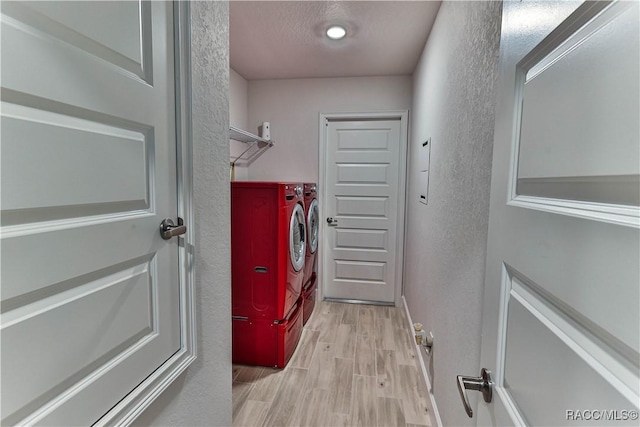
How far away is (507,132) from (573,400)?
49 centimetres

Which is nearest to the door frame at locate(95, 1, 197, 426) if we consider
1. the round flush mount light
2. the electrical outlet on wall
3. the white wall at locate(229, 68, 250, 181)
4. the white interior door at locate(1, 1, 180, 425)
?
the white interior door at locate(1, 1, 180, 425)

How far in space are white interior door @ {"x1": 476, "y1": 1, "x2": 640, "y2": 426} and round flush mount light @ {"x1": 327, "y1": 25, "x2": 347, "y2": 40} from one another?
5.94 ft

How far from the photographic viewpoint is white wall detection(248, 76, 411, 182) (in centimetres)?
324

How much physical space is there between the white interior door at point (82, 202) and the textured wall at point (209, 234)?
0.18 metres

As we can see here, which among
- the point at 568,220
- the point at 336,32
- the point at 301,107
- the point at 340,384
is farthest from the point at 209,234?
the point at 301,107

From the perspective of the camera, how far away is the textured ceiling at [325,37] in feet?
6.49

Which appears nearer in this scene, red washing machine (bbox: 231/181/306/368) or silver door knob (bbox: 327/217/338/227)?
red washing machine (bbox: 231/181/306/368)

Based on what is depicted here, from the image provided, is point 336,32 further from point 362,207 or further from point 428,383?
point 428,383

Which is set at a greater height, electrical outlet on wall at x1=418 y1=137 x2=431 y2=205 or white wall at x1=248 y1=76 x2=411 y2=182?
white wall at x1=248 y1=76 x2=411 y2=182

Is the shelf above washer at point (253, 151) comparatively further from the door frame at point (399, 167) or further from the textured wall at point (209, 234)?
the textured wall at point (209, 234)

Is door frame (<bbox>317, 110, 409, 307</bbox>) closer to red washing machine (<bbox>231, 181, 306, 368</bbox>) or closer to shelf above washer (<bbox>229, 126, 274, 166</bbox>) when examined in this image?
shelf above washer (<bbox>229, 126, 274, 166</bbox>)

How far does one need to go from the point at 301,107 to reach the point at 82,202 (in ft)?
9.73

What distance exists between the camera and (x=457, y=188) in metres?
1.41

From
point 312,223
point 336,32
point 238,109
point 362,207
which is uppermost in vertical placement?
point 336,32
